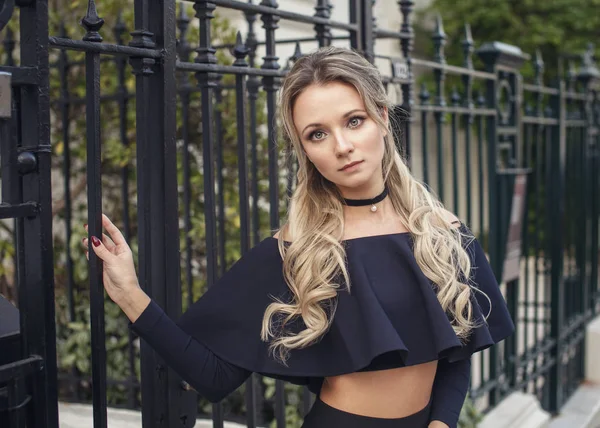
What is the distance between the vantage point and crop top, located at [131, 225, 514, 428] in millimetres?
1981

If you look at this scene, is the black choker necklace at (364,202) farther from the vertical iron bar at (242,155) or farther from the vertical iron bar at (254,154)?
the vertical iron bar at (254,154)

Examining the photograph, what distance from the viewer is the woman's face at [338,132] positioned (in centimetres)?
196

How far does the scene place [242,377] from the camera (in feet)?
6.82

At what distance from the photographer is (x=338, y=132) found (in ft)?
6.40

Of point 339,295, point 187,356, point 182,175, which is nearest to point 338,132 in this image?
point 339,295

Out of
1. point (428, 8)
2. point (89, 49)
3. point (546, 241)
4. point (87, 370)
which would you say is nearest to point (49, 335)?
point (89, 49)

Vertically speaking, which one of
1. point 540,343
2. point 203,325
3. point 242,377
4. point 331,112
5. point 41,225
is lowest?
point 540,343

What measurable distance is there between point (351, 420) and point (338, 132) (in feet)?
2.47

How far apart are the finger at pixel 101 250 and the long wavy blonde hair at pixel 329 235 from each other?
423mm

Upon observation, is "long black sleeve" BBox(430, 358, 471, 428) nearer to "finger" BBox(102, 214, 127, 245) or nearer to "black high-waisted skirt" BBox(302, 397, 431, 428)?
"black high-waisted skirt" BBox(302, 397, 431, 428)

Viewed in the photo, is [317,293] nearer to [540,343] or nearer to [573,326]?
[540,343]

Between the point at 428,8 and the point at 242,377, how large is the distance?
11.7 meters

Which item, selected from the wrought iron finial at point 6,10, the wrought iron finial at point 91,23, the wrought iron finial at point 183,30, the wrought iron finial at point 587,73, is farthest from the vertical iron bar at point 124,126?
the wrought iron finial at point 587,73

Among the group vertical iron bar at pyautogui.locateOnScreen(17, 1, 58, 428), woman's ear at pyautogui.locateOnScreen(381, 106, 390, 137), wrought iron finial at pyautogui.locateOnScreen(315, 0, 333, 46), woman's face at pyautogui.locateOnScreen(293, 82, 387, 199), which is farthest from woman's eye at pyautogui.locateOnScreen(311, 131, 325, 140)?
wrought iron finial at pyautogui.locateOnScreen(315, 0, 333, 46)
